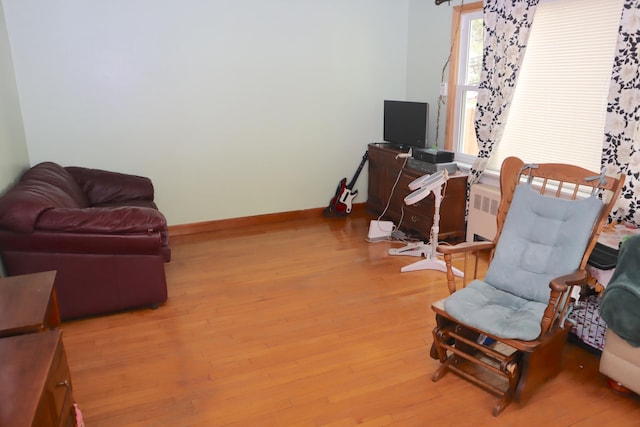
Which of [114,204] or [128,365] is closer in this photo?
[128,365]

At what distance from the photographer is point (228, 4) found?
14.9 ft

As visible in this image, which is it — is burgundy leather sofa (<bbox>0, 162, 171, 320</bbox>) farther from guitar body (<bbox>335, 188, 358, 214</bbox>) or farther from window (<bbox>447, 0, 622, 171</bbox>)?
window (<bbox>447, 0, 622, 171</bbox>)

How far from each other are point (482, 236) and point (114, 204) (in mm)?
3266

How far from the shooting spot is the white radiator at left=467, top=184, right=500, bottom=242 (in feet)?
13.5

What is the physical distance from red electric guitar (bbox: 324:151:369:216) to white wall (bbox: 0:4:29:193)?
3000 mm

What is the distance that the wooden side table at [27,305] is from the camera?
1.67 m

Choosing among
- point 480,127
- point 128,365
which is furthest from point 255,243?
point 480,127

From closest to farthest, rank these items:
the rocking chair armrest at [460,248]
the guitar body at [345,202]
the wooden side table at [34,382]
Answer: the wooden side table at [34,382], the rocking chair armrest at [460,248], the guitar body at [345,202]

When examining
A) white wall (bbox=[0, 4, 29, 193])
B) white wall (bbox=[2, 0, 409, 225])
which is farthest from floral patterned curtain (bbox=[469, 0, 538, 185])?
white wall (bbox=[0, 4, 29, 193])

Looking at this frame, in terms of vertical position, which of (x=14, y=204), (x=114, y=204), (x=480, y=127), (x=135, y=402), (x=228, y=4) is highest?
(x=228, y=4)

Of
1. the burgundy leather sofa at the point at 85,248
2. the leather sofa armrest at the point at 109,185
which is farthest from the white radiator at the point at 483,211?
the leather sofa armrest at the point at 109,185

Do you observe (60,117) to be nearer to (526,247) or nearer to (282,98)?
(282,98)

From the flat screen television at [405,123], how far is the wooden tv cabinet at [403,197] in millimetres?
139

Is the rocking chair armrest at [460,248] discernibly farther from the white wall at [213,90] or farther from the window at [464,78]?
the white wall at [213,90]
